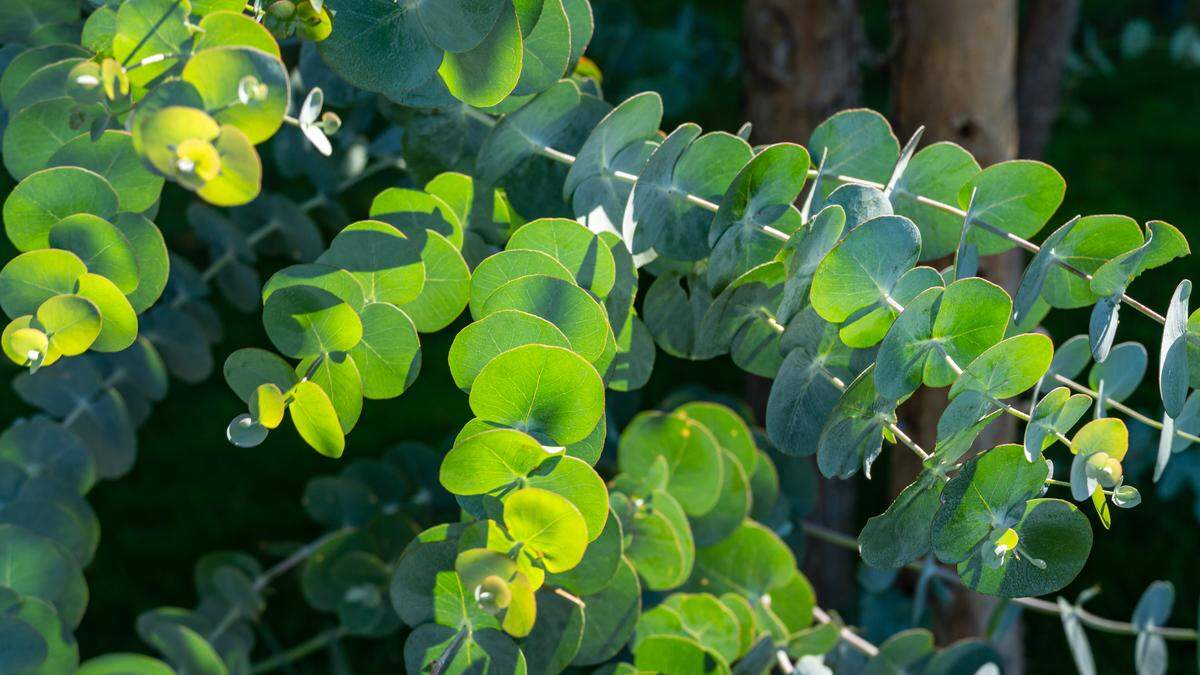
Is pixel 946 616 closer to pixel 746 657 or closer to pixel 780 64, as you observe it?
pixel 746 657

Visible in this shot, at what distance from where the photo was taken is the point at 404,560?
649 mm

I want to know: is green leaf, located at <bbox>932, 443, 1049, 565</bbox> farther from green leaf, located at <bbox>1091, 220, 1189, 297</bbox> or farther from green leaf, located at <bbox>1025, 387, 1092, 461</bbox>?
green leaf, located at <bbox>1091, 220, 1189, 297</bbox>

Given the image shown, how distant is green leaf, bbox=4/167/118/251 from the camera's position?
1.96ft

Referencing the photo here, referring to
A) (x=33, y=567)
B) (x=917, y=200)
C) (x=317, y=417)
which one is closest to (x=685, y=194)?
(x=917, y=200)

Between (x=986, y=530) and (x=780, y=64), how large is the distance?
3.10 ft

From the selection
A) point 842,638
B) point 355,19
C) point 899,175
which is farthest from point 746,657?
point 355,19

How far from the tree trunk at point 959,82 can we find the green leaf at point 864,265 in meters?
0.65

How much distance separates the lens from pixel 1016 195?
2.27ft

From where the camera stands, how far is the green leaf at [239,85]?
0.50 m

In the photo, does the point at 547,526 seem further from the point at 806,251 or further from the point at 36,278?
the point at 36,278

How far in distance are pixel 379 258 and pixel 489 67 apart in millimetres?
127

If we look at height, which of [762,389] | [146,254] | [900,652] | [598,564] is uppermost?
[146,254]

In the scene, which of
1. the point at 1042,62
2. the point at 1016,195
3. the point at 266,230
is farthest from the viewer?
the point at 1042,62

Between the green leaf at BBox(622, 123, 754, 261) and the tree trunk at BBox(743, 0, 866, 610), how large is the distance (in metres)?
0.74
